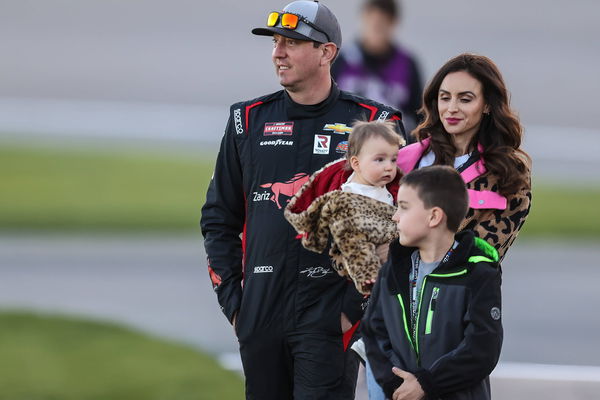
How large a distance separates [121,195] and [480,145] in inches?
421

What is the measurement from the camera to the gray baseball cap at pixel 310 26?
4805 millimetres

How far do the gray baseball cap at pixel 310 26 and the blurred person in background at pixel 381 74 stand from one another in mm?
3840

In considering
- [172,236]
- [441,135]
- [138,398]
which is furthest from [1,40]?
[441,135]

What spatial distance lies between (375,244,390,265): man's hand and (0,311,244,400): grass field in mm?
2300

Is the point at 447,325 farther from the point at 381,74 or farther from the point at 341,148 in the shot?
the point at 381,74

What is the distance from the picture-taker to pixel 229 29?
1185 inches

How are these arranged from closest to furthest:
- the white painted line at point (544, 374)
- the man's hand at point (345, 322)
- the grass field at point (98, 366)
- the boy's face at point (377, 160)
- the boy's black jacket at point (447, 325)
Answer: the boy's black jacket at point (447, 325) → the boy's face at point (377, 160) → the man's hand at point (345, 322) → the white painted line at point (544, 374) → the grass field at point (98, 366)

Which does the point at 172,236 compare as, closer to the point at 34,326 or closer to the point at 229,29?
the point at 34,326

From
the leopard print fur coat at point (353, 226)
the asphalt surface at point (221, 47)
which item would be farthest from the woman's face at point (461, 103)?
the asphalt surface at point (221, 47)

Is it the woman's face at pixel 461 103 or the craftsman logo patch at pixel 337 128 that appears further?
the craftsman logo patch at pixel 337 128

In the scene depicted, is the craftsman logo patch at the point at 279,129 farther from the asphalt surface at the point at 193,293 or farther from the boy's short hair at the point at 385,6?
the boy's short hair at the point at 385,6

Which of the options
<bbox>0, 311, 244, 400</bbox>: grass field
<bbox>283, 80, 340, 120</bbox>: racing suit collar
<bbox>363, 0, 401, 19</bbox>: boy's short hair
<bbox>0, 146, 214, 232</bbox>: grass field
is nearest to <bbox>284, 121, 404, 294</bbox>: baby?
<bbox>283, 80, 340, 120</bbox>: racing suit collar

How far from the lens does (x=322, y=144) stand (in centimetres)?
482

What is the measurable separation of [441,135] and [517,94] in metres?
22.3
